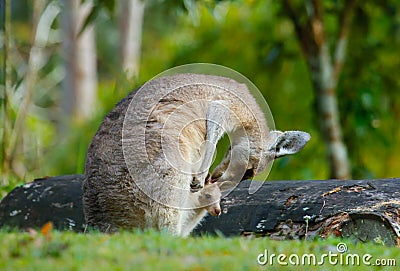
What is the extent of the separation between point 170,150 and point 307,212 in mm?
1255

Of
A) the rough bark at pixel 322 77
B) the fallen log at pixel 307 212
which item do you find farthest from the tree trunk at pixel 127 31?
the fallen log at pixel 307 212

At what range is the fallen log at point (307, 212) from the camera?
19.1 feet

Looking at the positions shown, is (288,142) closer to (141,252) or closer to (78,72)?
(141,252)

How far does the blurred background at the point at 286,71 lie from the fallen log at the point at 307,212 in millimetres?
2616

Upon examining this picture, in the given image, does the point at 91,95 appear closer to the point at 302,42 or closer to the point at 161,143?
the point at 302,42

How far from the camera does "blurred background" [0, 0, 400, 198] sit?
1030 centimetres

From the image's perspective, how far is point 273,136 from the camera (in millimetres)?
6027

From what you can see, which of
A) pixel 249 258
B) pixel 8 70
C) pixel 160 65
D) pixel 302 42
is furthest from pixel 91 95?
pixel 249 258

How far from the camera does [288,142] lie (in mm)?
5891

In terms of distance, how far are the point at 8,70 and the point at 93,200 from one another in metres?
5.38

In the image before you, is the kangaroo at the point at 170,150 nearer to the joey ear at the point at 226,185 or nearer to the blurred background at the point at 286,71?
the joey ear at the point at 226,185

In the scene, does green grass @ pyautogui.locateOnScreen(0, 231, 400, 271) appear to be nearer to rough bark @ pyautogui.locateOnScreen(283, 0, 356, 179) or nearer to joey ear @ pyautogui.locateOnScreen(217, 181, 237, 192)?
joey ear @ pyautogui.locateOnScreen(217, 181, 237, 192)

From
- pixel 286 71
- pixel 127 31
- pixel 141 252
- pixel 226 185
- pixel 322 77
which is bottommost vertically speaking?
pixel 141 252

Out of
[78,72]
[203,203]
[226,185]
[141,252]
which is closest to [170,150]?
[203,203]
